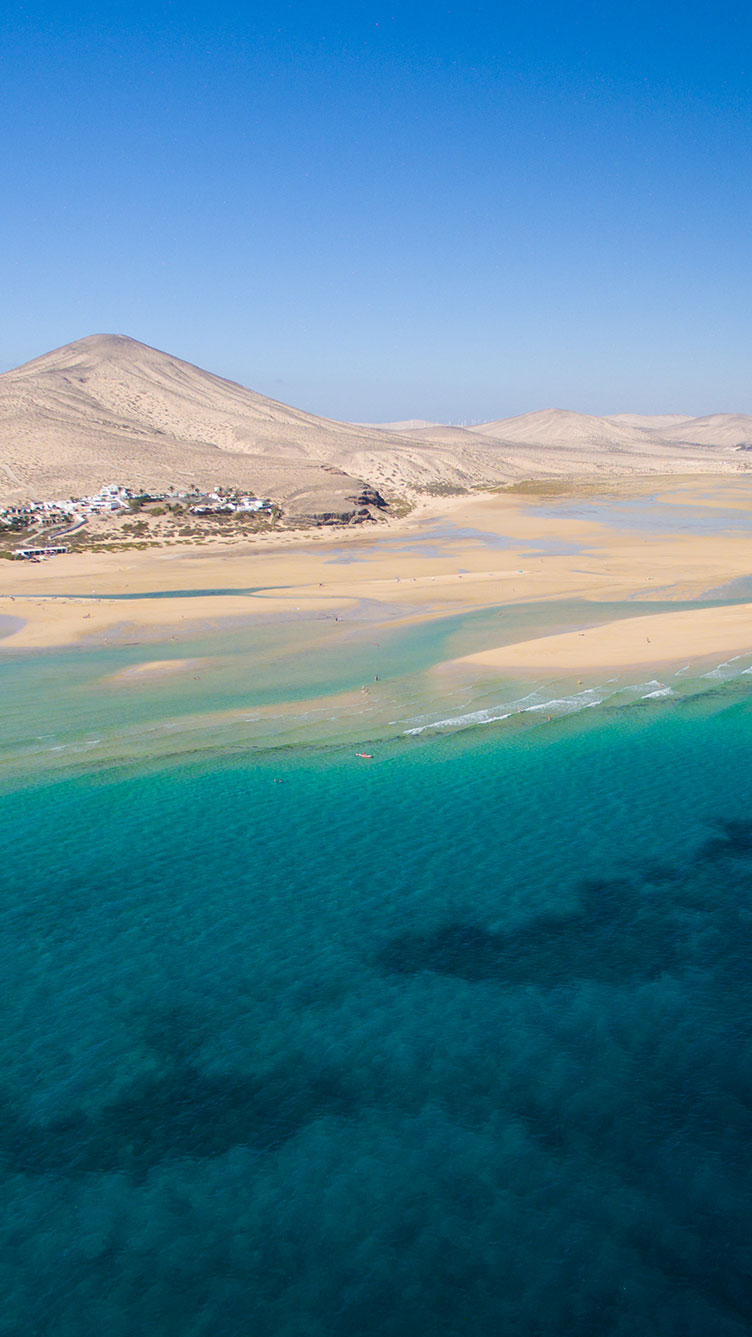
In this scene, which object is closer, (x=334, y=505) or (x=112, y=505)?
(x=112, y=505)

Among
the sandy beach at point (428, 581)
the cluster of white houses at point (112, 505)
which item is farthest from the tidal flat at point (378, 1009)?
the cluster of white houses at point (112, 505)

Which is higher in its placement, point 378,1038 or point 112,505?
point 112,505

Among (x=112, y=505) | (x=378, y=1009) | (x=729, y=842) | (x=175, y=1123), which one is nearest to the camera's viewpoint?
(x=175, y=1123)

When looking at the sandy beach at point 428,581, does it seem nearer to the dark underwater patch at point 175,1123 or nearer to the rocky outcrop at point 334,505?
the rocky outcrop at point 334,505

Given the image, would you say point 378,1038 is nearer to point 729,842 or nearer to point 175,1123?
point 175,1123

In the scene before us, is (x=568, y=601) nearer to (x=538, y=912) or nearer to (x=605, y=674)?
(x=605, y=674)

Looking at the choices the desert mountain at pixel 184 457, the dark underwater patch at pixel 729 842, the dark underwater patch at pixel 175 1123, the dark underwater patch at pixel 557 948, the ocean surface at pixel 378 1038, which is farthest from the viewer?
the desert mountain at pixel 184 457

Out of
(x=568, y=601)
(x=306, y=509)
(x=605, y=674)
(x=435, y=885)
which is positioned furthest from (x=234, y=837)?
(x=306, y=509)

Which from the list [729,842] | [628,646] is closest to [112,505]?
[628,646]

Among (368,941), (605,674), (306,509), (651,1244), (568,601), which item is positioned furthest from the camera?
(306,509)
